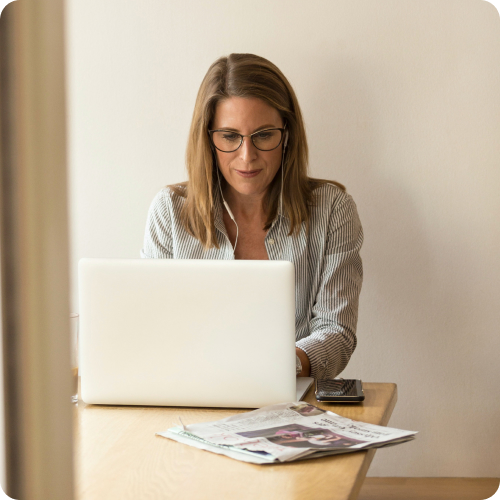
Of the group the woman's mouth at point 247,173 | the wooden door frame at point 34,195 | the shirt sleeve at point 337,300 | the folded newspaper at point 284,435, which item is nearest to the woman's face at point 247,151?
the woman's mouth at point 247,173

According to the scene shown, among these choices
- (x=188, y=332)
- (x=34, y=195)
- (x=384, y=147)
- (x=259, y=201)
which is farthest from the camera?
(x=384, y=147)

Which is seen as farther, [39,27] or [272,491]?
[272,491]

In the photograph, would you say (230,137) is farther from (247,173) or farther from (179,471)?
(179,471)

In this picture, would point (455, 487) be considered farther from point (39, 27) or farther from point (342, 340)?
point (39, 27)

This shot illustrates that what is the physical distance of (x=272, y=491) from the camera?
70 cm

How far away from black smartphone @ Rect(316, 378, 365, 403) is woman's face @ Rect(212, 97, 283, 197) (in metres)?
0.67

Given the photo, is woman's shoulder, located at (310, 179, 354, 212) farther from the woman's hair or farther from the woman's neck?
the woman's neck

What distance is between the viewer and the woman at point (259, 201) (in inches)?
61.7

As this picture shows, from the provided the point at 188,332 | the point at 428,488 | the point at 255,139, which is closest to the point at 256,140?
the point at 255,139

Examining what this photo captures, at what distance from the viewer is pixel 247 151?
61.8 inches

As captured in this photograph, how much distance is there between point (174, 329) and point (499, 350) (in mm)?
1254

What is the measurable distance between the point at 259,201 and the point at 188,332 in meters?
0.78

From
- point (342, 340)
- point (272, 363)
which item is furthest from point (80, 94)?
point (272, 363)

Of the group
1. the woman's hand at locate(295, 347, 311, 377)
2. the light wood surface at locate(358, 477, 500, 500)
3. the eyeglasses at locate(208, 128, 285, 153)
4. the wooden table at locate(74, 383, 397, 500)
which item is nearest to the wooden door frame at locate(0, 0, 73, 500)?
the wooden table at locate(74, 383, 397, 500)
